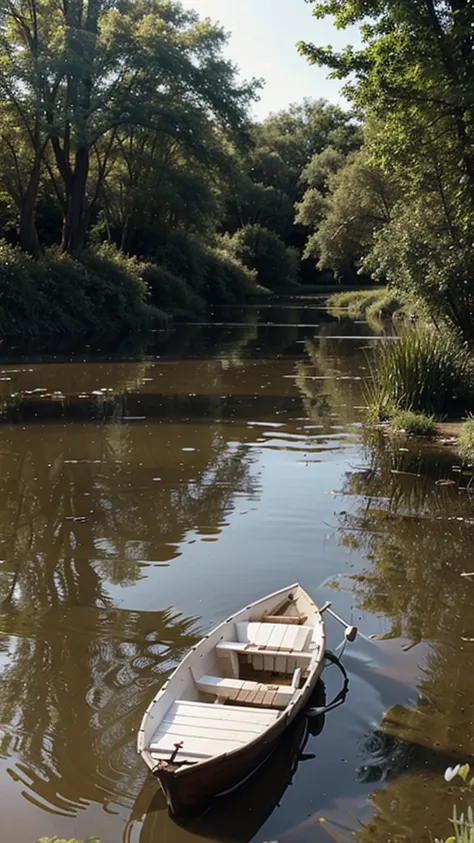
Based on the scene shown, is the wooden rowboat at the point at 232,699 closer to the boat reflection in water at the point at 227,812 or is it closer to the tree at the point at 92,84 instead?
the boat reflection in water at the point at 227,812

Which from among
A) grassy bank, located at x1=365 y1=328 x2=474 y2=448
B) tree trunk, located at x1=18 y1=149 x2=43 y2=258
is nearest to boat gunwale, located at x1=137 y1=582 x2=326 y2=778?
grassy bank, located at x1=365 y1=328 x2=474 y2=448

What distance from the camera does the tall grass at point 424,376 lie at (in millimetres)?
14359

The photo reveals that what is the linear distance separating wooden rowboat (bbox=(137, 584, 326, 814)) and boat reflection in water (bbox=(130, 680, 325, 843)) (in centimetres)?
8

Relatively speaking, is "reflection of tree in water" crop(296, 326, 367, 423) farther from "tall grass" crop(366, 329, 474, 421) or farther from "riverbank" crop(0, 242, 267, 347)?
"riverbank" crop(0, 242, 267, 347)

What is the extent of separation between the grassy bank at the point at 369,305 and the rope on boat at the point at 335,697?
32.9 meters

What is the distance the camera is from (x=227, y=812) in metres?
4.38

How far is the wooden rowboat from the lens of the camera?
4.25 metres

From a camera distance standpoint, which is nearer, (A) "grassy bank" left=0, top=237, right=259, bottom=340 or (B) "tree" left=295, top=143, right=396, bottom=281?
(A) "grassy bank" left=0, top=237, right=259, bottom=340

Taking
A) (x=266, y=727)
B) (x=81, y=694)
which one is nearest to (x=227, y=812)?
(x=266, y=727)

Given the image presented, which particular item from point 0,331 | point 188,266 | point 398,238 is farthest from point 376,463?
point 188,266

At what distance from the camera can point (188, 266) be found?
1826 inches

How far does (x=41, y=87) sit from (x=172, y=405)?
18451mm

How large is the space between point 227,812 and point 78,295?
28653mm

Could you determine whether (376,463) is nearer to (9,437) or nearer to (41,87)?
(9,437)
